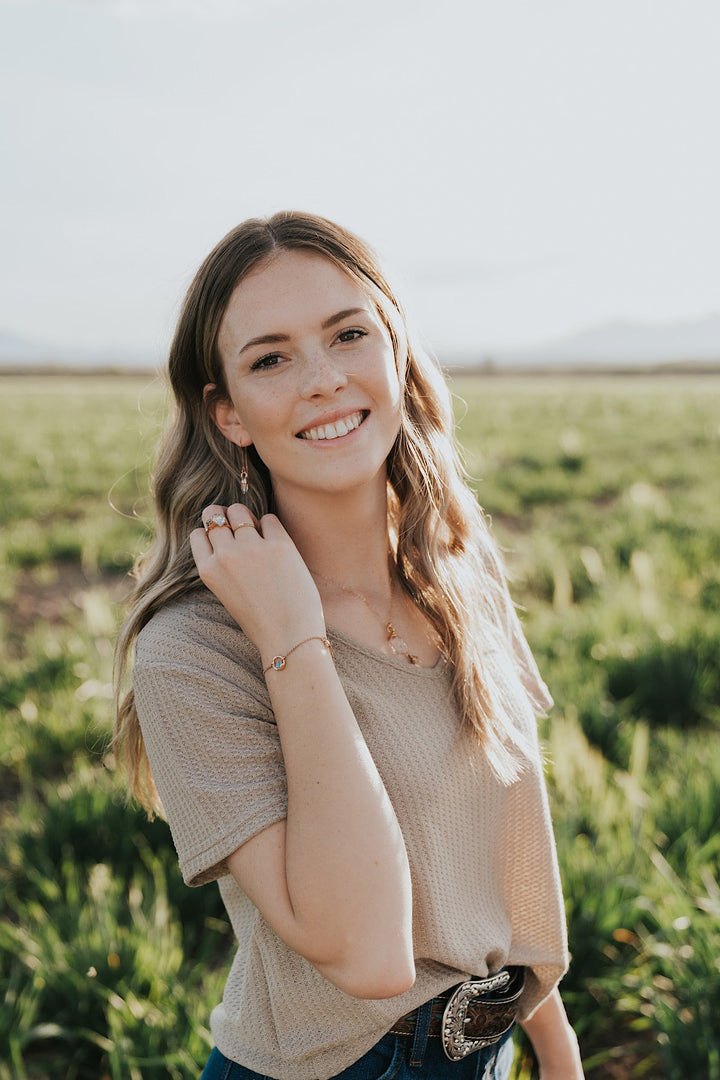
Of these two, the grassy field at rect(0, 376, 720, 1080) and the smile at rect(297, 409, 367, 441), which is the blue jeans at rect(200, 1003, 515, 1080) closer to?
the grassy field at rect(0, 376, 720, 1080)

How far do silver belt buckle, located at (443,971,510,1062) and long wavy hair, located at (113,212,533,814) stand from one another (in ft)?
1.27

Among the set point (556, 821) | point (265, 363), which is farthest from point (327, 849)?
point (556, 821)

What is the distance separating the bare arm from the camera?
151 cm

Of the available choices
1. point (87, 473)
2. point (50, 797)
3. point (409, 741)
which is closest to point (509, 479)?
point (87, 473)

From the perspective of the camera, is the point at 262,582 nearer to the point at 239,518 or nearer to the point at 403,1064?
the point at 239,518

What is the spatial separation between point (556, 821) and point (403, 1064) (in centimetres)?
162

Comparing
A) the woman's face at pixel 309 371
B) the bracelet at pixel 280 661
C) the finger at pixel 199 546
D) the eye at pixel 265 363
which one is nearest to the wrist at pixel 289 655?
the bracelet at pixel 280 661

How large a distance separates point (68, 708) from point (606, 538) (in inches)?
159

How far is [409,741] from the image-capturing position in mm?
1793

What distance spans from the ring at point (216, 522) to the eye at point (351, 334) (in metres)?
0.44

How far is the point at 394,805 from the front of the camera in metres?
1.75

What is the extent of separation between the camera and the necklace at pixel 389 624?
1979mm

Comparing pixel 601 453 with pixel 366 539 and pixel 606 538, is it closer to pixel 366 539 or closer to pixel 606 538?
pixel 606 538

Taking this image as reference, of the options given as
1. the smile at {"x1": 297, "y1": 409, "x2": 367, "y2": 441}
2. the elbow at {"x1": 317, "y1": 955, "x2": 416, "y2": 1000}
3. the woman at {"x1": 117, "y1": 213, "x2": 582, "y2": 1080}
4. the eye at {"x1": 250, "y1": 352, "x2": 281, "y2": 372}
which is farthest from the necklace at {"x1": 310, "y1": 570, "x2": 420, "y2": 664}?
the elbow at {"x1": 317, "y1": 955, "x2": 416, "y2": 1000}
